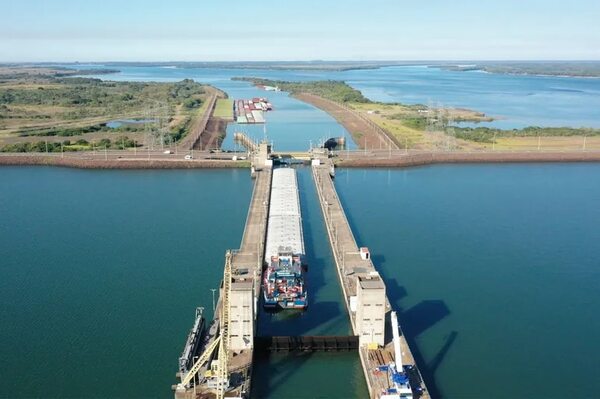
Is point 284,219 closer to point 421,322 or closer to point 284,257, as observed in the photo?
point 284,257

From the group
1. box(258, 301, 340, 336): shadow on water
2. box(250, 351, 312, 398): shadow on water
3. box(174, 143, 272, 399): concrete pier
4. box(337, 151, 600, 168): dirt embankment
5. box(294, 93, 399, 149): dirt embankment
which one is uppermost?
box(294, 93, 399, 149): dirt embankment

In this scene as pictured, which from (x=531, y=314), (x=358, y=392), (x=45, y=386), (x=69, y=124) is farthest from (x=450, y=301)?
(x=69, y=124)

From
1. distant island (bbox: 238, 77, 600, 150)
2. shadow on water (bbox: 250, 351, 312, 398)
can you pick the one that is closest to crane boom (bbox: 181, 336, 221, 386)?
shadow on water (bbox: 250, 351, 312, 398)

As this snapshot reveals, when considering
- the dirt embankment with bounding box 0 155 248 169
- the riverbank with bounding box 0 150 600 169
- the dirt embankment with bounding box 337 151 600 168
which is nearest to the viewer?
the dirt embankment with bounding box 0 155 248 169

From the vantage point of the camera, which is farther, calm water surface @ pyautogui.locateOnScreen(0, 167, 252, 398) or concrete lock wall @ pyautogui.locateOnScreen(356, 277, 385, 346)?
concrete lock wall @ pyautogui.locateOnScreen(356, 277, 385, 346)

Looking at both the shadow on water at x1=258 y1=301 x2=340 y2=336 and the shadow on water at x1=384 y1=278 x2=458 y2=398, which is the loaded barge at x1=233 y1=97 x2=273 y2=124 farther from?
the shadow on water at x1=258 y1=301 x2=340 y2=336

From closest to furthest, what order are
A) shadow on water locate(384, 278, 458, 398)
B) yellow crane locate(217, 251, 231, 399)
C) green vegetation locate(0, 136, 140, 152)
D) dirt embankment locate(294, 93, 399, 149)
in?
yellow crane locate(217, 251, 231, 399)
shadow on water locate(384, 278, 458, 398)
green vegetation locate(0, 136, 140, 152)
dirt embankment locate(294, 93, 399, 149)

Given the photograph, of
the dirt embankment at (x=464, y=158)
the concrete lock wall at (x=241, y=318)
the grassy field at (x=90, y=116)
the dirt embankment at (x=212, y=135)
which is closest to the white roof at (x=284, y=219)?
the concrete lock wall at (x=241, y=318)
